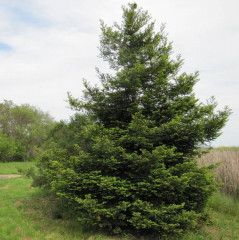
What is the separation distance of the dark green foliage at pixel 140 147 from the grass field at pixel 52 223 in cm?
39

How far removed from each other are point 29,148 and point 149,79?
32242 millimetres

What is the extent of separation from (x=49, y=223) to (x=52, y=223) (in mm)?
78

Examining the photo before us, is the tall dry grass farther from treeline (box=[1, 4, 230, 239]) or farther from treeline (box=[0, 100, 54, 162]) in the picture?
treeline (box=[0, 100, 54, 162])

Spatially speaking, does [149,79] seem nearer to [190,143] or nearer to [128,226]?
[190,143]

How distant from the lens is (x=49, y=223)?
5840 millimetres

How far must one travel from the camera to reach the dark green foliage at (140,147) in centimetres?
466

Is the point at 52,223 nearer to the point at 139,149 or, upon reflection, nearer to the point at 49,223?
the point at 49,223

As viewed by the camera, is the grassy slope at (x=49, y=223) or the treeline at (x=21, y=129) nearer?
the grassy slope at (x=49, y=223)

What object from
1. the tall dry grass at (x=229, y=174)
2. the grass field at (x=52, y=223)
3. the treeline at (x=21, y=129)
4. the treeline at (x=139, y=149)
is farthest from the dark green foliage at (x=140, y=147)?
the treeline at (x=21, y=129)

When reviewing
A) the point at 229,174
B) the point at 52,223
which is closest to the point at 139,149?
the point at 52,223

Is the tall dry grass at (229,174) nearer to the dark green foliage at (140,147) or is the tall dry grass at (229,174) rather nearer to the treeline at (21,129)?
the dark green foliage at (140,147)

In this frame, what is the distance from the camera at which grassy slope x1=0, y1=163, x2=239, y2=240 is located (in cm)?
498

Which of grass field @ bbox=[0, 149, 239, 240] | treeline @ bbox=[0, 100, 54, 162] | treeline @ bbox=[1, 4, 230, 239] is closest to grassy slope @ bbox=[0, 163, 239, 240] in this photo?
grass field @ bbox=[0, 149, 239, 240]

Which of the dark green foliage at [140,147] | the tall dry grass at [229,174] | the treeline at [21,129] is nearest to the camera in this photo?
the dark green foliage at [140,147]
